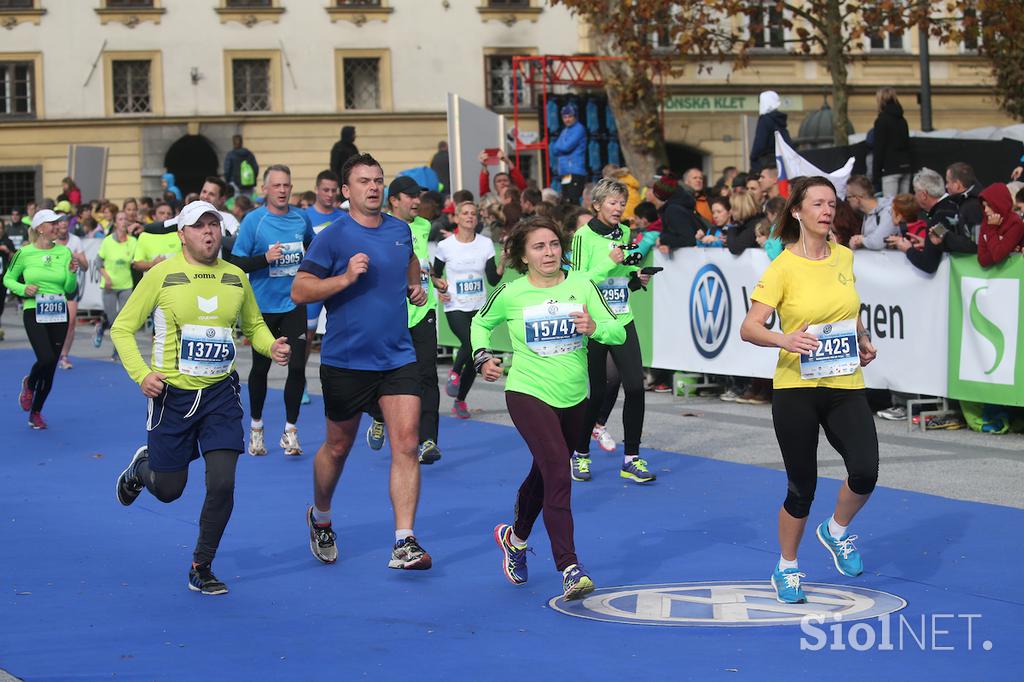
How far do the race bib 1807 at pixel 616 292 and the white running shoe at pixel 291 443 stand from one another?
9.38ft

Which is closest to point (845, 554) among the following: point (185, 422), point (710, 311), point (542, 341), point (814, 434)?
point (814, 434)

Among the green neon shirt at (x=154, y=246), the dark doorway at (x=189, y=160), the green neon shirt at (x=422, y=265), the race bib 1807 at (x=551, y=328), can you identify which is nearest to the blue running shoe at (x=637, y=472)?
the green neon shirt at (x=422, y=265)

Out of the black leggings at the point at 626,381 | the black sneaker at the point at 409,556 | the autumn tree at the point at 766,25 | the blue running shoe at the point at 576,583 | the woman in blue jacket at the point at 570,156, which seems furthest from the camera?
the autumn tree at the point at 766,25

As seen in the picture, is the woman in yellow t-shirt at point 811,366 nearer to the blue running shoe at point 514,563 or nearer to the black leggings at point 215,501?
the blue running shoe at point 514,563

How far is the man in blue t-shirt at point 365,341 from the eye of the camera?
8.32m

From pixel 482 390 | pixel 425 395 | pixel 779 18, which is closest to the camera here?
pixel 425 395

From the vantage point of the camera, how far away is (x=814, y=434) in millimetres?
7434

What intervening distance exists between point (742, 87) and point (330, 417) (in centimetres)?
4062

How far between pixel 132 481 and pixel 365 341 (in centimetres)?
137

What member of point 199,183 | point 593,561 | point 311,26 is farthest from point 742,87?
point 593,561

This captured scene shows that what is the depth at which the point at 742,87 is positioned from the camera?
47.7 metres

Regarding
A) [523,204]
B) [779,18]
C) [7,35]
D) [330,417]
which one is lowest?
[330,417]

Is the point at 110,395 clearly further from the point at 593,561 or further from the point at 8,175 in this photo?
the point at 8,175

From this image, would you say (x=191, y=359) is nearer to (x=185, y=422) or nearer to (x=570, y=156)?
(x=185, y=422)
